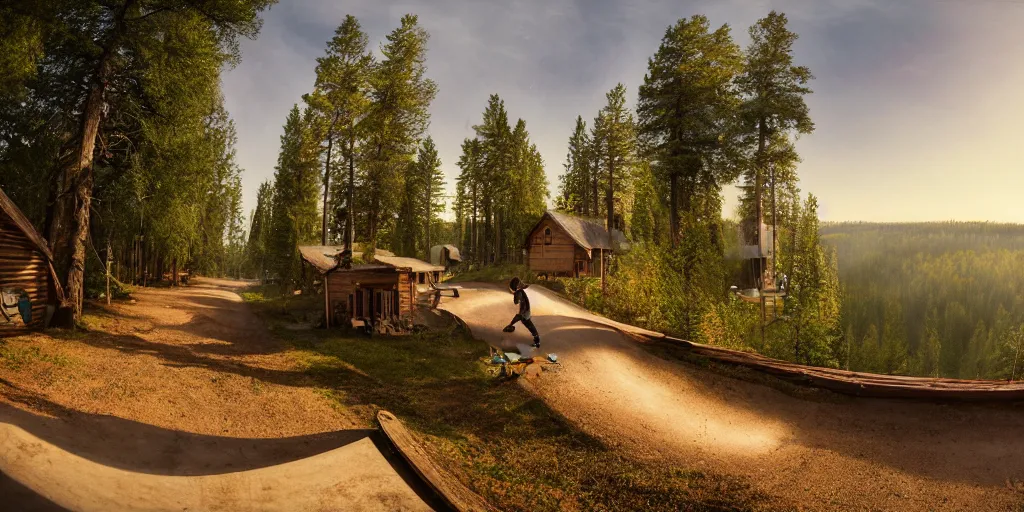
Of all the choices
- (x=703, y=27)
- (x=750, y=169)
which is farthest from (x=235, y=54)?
(x=750, y=169)

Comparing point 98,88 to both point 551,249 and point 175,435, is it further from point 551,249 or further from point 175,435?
point 551,249

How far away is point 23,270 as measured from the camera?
1319 centimetres

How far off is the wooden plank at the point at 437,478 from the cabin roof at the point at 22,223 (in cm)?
1431

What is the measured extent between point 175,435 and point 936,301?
119 ft

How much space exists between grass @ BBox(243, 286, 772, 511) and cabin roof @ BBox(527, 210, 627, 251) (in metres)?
22.0

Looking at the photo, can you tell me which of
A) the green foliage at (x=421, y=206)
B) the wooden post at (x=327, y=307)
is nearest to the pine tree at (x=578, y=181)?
the green foliage at (x=421, y=206)

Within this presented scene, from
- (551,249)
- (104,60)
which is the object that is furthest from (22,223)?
(551,249)

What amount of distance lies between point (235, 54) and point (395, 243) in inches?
1362

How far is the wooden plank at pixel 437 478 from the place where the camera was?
212 inches

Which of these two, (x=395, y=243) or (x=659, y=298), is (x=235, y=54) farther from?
(x=395, y=243)

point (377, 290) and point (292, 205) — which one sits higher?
point (292, 205)

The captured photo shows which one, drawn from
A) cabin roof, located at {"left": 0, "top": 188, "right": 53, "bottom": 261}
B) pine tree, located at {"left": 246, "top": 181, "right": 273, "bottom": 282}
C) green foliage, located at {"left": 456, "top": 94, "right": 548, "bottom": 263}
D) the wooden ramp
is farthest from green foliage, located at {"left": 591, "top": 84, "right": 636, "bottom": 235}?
pine tree, located at {"left": 246, "top": 181, "right": 273, "bottom": 282}

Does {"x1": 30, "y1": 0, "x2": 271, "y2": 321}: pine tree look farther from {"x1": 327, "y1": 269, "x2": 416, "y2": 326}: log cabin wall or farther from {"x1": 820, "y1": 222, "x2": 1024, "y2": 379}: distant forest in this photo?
{"x1": 820, "y1": 222, "x2": 1024, "y2": 379}: distant forest

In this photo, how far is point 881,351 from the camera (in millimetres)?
17438
